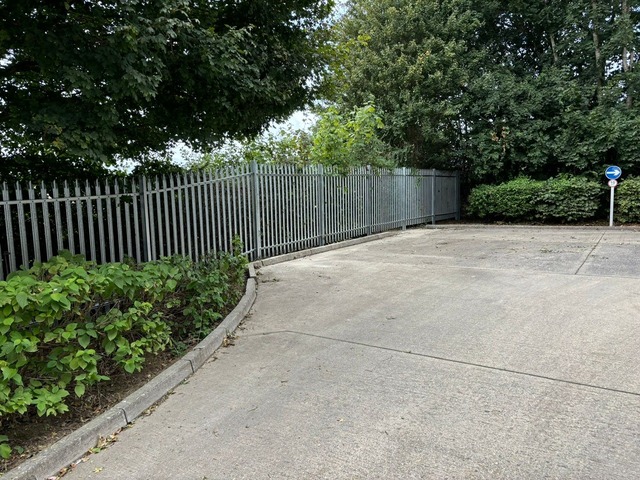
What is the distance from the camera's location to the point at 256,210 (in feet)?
28.1

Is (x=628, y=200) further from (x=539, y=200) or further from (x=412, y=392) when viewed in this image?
(x=412, y=392)

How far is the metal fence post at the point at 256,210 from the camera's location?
8.51 meters

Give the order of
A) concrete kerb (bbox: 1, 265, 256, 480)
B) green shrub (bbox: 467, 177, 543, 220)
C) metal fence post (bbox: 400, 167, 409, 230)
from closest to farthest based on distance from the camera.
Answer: concrete kerb (bbox: 1, 265, 256, 480)
metal fence post (bbox: 400, 167, 409, 230)
green shrub (bbox: 467, 177, 543, 220)

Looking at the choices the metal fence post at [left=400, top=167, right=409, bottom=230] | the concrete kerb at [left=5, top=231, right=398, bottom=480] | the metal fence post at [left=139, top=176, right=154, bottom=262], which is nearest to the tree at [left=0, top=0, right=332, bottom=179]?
the metal fence post at [left=139, top=176, right=154, bottom=262]

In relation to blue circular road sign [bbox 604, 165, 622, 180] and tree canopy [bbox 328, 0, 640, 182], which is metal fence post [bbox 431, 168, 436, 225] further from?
blue circular road sign [bbox 604, 165, 622, 180]

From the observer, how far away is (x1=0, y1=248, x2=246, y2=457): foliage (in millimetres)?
2764

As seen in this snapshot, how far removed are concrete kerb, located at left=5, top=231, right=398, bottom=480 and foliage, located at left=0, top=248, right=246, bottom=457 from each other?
0.18 meters

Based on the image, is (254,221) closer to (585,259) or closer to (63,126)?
(63,126)

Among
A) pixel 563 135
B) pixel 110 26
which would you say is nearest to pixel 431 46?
pixel 563 135

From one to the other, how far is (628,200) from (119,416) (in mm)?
16376

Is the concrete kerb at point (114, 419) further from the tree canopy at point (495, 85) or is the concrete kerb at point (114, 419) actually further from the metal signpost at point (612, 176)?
the metal signpost at point (612, 176)

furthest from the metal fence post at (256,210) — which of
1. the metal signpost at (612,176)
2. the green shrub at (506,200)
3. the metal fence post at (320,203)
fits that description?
the metal signpost at (612,176)

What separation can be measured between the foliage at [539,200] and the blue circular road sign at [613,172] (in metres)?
0.77

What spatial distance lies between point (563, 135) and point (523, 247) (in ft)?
25.1
